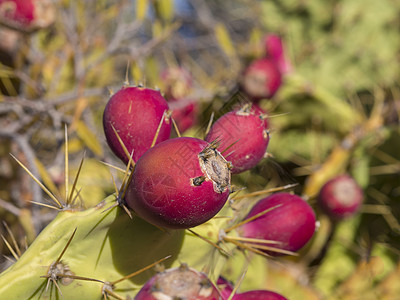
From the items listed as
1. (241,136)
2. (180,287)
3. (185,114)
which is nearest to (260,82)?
(185,114)

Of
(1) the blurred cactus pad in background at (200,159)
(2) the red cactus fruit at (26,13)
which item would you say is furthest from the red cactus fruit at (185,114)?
(2) the red cactus fruit at (26,13)

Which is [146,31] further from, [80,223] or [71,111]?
[80,223]

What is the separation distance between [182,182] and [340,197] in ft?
3.24

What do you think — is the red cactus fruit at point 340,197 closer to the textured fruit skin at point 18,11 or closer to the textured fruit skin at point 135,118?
the textured fruit skin at point 135,118

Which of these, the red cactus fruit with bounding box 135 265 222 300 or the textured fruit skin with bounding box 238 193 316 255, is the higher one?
the red cactus fruit with bounding box 135 265 222 300

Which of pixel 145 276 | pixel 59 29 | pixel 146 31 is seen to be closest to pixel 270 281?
pixel 145 276

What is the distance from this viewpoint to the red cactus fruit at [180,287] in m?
0.55

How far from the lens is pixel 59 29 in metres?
1.96

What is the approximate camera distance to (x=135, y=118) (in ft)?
2.29

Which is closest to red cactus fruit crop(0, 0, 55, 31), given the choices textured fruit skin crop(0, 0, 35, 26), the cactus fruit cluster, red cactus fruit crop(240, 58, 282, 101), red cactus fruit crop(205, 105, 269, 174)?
textured fruit skin crop(0, 0, 35, 26)

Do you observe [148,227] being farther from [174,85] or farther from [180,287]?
[174,85]

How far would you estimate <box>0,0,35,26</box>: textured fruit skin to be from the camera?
1413mm

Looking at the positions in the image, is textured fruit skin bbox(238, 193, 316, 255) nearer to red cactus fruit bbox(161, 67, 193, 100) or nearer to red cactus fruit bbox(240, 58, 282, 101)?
red cactus fruit bbox(240, 58, 282, 101)

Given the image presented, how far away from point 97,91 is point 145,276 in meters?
1.01
